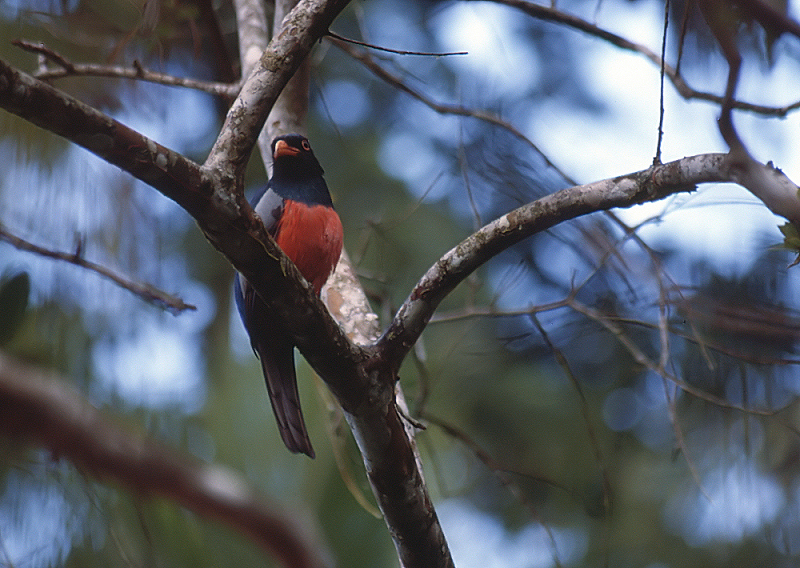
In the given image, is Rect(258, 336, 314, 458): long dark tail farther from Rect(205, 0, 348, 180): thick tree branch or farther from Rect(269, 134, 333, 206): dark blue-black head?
Rect(205, 0, 348, 180): thick tree branch

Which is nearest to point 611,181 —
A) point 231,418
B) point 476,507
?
point 231,418

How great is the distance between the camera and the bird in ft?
9.80

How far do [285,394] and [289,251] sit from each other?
60 centimetres

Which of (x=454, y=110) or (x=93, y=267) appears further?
(x=454, y=110)

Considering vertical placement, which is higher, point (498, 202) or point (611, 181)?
point (498, 202)

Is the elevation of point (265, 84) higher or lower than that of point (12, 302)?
higher

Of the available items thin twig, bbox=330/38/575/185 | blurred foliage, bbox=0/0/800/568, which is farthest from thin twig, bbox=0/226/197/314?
thin twig, bbox=330/38/575/185

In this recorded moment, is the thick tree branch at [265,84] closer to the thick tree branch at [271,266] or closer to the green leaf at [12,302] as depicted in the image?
the thick tree branch at [271,266]

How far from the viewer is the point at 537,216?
2.21 meters

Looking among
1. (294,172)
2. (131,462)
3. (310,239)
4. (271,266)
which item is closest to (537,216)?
(271,266)

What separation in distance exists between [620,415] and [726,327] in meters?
2.62

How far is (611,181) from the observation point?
85.5 inches

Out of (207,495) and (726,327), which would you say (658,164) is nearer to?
(726,327)

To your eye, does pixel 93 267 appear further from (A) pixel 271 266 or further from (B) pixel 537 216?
(B) pixel 537 216
